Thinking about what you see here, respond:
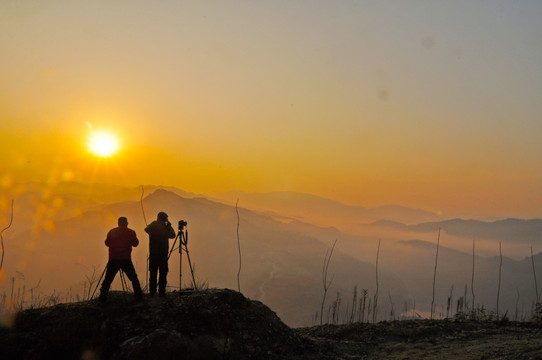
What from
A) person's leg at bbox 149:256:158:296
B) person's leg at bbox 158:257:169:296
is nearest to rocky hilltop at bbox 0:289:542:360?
person's leg at bbox 158:257:169:296

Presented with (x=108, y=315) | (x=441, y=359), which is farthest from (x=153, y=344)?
(x=441, y=359)

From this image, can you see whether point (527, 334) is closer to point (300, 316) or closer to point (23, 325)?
point (23, 325)

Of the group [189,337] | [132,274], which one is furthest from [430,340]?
[132,274]

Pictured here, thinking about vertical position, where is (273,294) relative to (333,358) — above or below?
below

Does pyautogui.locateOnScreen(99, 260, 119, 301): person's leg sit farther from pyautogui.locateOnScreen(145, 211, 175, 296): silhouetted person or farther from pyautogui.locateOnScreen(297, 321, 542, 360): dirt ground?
pyautogui.locateOnScreen(297, 321, 542, 360): dirt ground

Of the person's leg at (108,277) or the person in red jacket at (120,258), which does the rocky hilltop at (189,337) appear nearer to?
the person's leg at (108,277)

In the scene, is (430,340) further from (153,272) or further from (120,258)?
(120,258)

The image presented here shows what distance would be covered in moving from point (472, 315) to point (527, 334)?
4.21 meters

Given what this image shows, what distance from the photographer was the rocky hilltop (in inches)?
393

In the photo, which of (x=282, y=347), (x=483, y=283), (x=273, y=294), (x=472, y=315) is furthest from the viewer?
(x=483, y=283)

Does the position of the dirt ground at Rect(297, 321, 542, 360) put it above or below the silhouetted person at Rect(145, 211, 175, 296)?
below

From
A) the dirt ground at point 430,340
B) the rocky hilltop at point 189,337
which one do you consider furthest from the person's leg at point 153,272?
the dirt ground at point 430,340

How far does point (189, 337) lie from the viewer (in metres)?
10.5

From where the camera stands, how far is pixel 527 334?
14.2 meters
